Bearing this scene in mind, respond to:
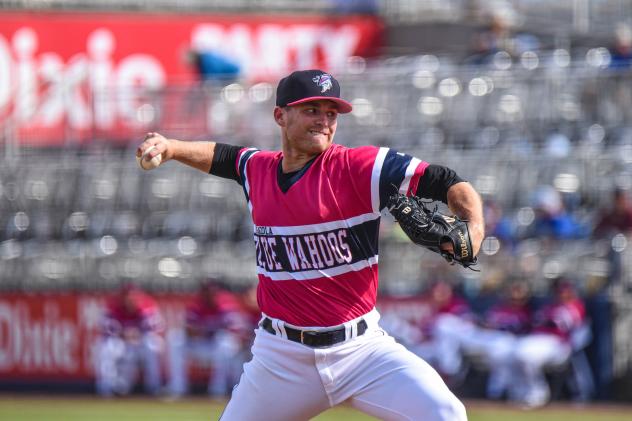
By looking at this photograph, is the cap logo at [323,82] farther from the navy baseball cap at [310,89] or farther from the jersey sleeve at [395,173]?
the jersey sleeve at [395,173]

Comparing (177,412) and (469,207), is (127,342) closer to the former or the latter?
(177,412)

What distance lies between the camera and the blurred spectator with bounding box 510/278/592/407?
13.8 m

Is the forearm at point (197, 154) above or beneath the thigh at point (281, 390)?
above

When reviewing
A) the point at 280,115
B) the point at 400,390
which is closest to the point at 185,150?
the point at 280,115

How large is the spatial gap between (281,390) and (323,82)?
1.47m

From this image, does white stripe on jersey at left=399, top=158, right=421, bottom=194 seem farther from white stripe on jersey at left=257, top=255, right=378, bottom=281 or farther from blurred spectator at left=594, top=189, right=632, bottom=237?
blurred spectator at left=594, top=189, right=632, bottom=237

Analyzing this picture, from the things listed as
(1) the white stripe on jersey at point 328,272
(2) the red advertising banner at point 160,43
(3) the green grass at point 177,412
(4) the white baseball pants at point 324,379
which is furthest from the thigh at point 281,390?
(2) the red advertising banner at point 160,43

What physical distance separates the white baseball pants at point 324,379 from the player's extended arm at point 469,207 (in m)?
0.68

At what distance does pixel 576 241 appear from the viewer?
14.2 meters

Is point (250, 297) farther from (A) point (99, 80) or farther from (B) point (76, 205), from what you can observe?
(A) point (99, 80)

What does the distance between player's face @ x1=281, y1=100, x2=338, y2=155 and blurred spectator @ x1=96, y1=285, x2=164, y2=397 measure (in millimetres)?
10406

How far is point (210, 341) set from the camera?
51.7 ft

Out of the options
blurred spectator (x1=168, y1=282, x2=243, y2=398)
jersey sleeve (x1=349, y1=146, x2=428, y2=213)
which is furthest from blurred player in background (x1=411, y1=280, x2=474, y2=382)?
jersey sleeve (x1=349, y1=146, x2=428, y2=213)

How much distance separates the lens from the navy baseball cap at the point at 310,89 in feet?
18.2
